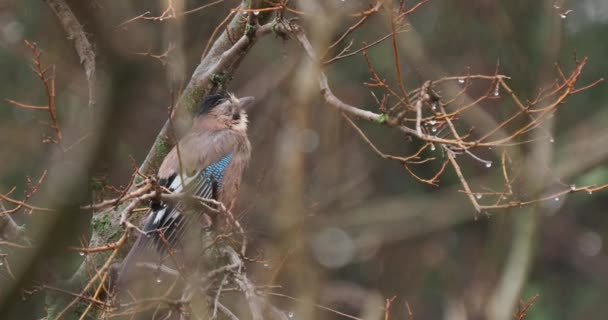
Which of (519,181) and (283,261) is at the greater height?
(283,261)

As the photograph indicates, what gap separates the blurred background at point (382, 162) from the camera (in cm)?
782

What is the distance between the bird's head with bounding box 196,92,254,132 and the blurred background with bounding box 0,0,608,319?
1.37 feet

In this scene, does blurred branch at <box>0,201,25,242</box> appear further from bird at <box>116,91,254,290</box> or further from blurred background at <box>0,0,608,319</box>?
bird at <box>116,91,254,290</box>

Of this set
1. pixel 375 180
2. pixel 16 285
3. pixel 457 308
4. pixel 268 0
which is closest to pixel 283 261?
pixel 268 0

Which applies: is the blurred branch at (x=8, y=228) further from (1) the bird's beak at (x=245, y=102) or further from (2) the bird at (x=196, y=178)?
(1) the bird's beak at (x=245, y=102)

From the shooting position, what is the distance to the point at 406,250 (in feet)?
47.6

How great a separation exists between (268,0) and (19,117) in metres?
7.43

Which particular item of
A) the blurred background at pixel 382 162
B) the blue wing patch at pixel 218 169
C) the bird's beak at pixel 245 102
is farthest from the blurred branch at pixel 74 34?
the bird's beak at pixel 245 102

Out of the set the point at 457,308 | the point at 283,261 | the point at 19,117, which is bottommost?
the point at 457,308

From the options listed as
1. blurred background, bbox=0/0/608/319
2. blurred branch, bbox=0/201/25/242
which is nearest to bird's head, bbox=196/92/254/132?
blurred background, bbox=0/0/608/319

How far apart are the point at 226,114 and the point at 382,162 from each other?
5.55 m

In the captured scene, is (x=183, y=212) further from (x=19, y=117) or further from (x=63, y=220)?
(x=19, y=117)

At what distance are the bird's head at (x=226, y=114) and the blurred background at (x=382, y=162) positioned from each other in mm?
418

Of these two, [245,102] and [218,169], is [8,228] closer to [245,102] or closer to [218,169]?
[218,169]
